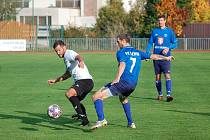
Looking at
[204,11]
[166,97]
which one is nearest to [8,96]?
[166,97]

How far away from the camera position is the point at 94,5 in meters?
79.1

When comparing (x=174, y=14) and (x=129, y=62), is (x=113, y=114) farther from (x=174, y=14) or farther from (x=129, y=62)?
(x=174, y=14)

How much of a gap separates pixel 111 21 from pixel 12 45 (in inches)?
556

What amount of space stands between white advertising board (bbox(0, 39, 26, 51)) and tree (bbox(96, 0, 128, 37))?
1143 centimetres

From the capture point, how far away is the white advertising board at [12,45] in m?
51.9

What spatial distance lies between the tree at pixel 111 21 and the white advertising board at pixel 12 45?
11.4 meters

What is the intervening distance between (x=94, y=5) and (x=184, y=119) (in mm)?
67165

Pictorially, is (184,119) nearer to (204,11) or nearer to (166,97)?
(166,97)

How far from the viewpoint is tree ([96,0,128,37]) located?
6206cm

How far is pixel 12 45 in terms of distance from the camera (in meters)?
52.1

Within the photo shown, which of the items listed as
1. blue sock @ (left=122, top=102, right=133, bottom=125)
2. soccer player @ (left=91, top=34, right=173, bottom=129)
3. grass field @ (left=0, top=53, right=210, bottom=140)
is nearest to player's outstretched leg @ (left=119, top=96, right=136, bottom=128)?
blue sock @ (left=122, top=102, right=133, bottom=125)

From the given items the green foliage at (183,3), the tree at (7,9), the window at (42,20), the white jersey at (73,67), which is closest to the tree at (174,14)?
the green foliage at (183,3)

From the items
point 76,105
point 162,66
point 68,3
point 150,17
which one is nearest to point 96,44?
point 150,17

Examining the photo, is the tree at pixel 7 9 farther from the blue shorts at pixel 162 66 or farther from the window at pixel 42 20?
the blue shorts at pixel 162 66
